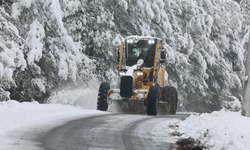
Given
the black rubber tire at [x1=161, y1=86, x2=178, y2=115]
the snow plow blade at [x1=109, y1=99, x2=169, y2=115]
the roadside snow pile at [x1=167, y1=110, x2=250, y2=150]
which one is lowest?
the snow plow blade at [x1=109, y1=99, x2=169, y2=115]

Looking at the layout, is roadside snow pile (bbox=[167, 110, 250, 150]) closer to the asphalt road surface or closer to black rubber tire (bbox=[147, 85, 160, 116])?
the asphalt road surface

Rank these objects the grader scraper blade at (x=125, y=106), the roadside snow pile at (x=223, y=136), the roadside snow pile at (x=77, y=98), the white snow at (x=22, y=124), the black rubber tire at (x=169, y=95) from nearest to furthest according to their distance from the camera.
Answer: the roadside snow pile at (x=223, y=136) < the white snow at (x=22, y=124) < the grader scraper blade at (x=125, y=106) < the black rubber tire at (x=169, y=95) < the roadside snow pile at (x=77, y=98)

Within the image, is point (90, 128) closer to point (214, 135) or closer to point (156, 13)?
point (214, 135)

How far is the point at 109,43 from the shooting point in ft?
60.4

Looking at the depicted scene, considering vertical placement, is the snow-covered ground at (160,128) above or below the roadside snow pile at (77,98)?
above

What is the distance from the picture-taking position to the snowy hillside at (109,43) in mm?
12648

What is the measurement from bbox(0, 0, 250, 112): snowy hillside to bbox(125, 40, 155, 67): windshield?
2118 millimetres

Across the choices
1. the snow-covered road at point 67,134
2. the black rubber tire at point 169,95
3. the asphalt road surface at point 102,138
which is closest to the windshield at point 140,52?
the black rubber tire at point 169,95

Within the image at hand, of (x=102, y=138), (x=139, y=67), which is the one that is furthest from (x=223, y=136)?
(x=139, y=67)

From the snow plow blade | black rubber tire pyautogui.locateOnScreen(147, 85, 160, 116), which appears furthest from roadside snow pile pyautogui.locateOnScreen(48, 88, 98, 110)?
black rubber tire pyautogui.locateOnScreen(147, 85, 160, 116)

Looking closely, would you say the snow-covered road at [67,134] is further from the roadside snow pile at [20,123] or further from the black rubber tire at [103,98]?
the black rubber tire at [103,98]

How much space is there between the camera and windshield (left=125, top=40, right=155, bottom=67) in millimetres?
15211

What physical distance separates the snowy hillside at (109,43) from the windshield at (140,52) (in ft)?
6.95

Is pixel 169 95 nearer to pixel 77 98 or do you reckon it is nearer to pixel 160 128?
pixel 77 98
